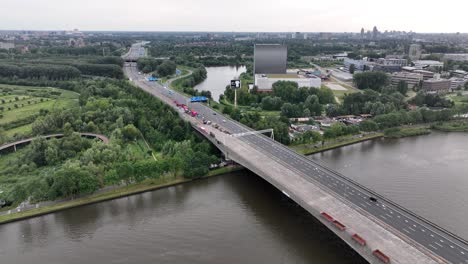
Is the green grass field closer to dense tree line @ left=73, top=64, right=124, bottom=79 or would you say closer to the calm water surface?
dense tree line @ left=73, top=64, right=124, bottom=79

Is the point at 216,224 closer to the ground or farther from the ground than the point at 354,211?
closer to the ground

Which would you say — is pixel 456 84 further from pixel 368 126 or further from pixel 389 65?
pixel 368 126

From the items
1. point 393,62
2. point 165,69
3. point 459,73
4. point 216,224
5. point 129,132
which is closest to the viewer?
point 216,224

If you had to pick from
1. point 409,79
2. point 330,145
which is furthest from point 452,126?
point 409,79

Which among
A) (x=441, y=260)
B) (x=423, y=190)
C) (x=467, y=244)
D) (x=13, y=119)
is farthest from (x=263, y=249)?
(x=13, y=119)

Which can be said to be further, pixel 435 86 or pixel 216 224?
pixel 435 86

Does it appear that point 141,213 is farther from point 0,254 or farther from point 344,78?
point 344,78

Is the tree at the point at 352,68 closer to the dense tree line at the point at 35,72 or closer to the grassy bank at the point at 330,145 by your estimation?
the grassy bank at the point at 330,145
